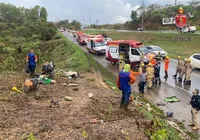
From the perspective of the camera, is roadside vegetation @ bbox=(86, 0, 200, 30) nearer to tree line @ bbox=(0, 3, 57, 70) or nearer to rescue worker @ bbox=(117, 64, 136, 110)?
tree line @ bbox=(0, 3, 57, 70)

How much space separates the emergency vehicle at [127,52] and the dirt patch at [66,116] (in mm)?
8757

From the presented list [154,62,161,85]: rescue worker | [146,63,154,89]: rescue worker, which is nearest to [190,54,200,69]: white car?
[154,62,161,85]: rescue worker

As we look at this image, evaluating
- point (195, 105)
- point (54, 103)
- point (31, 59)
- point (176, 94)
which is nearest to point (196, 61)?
point (176, 94)

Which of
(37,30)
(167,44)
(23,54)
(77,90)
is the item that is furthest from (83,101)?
(37,30)

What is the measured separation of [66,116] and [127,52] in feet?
45.1

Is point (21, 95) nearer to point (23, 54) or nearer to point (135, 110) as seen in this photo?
point (135, 110)

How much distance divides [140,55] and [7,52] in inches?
965

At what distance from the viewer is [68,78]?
16547mm

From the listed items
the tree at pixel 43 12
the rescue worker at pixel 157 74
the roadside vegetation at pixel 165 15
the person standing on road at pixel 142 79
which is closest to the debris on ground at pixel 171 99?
the person standing on road at pixel 142 79

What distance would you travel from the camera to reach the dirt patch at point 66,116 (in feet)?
26.3

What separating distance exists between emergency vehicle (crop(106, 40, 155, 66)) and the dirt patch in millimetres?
8757

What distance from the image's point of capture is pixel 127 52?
22453 millimetres

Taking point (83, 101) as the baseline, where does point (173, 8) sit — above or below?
above

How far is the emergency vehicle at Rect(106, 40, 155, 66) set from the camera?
21.7 metres
